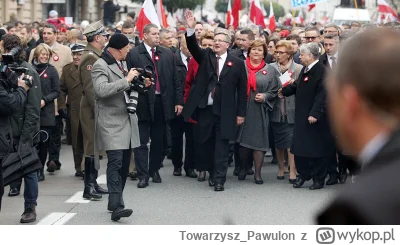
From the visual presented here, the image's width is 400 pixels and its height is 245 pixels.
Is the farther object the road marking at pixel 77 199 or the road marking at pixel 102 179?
the road marking at pixel 102 179

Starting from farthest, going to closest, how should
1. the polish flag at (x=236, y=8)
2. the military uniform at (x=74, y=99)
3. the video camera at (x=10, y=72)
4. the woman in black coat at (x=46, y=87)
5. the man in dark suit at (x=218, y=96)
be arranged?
the polish flag at (x=236, y=8) < the military uniform at (x=74, y=99) < the woman in black coat at (x=46, y=87) < the man in dark suit at (x=218, y=96) < the video camera at (x=10, y=72)

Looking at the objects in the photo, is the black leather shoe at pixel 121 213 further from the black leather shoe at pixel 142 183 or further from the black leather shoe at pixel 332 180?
the black leather shoe at pixel 332 180

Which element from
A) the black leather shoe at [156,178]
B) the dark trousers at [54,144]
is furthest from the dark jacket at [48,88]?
the black leather shoe at [156,178]

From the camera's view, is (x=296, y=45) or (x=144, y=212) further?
(x=296, y=45)

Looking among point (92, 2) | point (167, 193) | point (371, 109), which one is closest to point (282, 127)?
point (167, 193)

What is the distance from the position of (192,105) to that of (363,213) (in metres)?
9.40

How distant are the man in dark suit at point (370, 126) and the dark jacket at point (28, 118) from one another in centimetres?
674

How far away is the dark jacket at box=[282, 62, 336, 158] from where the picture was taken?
427 inches

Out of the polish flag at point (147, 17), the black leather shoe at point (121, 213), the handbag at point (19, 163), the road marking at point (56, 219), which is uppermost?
the polish flag at point (147, 17)

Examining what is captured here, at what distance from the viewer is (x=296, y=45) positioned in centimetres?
1409

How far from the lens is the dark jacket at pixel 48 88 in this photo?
37.8 feet

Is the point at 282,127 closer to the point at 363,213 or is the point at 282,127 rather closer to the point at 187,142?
the point at 187,142
